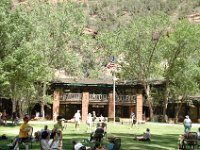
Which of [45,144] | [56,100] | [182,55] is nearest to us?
[45,144]

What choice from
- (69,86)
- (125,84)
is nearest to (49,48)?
(69,86)

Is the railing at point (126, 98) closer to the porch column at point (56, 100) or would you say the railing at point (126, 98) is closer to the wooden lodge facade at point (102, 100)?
the wooden lodge facade at point (102, 100)

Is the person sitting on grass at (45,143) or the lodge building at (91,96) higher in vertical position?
the lodge building at (91,96)

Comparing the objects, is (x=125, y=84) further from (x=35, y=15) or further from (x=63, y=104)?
(x=35, y=15)

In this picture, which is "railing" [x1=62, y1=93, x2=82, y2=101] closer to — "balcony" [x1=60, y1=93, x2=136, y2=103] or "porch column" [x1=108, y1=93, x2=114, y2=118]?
"balcony" [x1=60, y1=93, x2=136, y2=103]

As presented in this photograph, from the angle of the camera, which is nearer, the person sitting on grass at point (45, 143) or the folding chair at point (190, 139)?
the person sitting on grass at point (45, 143)

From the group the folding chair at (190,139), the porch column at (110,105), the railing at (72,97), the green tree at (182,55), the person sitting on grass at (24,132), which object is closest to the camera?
the person sitting on grass at (24,132)

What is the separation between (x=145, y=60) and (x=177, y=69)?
481 centimetres

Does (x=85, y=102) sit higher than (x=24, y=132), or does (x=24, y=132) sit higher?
(x=85, y=102)

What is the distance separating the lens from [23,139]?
62.3ft

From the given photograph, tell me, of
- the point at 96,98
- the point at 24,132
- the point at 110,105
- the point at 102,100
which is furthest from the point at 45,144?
the point at 102,100

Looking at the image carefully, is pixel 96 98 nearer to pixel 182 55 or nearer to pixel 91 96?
pixel 91 96

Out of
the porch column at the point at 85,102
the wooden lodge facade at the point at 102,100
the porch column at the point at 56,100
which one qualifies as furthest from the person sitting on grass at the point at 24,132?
the porch column at the point at 85,102

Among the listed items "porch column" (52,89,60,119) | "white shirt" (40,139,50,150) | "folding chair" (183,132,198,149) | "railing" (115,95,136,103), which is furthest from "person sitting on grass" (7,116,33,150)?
"railing" (115,95,136,103)
